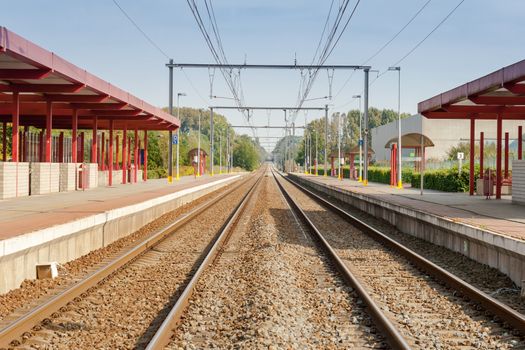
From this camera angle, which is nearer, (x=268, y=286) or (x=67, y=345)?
(x=67, y=345)

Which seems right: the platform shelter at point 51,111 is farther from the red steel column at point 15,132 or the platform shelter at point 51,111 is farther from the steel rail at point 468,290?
the steel rail at point 468,290

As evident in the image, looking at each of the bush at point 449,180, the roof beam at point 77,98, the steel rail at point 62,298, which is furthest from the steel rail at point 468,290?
the bush at point 449,180

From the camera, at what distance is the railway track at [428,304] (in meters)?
6.85

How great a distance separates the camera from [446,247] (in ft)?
47.5

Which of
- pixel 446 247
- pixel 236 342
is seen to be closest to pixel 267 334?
pixel 236 342

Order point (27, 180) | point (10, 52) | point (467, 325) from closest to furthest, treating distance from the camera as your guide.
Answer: point (467, 325)
point (10, 52)
point (27, 180)

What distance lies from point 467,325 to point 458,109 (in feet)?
60.3

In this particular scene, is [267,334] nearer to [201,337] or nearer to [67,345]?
[201,337]

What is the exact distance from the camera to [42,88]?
23547mm

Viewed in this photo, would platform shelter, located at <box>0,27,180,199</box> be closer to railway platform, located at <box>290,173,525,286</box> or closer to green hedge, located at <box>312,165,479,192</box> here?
railway platform, located at <box>290,173,525,286</box>

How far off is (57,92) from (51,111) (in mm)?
2949

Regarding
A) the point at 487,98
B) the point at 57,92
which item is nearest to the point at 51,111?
the point at 57,92

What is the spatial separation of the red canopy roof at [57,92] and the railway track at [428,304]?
31.4 ft

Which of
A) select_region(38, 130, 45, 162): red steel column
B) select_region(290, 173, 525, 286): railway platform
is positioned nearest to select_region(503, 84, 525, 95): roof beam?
select_region(290, 173, 525, 286): railway platform
